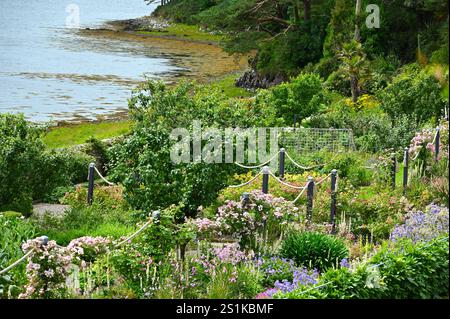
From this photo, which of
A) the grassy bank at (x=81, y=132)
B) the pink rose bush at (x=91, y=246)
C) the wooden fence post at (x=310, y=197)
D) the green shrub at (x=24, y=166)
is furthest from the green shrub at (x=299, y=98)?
the pink rose bush at (x=91, y=246)

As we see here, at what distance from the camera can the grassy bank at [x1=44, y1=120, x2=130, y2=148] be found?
27375 mm

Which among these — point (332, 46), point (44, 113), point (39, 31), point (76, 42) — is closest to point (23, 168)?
point (44, 113)

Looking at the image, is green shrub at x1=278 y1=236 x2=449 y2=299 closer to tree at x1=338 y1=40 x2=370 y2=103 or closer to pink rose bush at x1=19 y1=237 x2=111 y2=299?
pink rose bush at x1=19 y1=237 x2=111 y2=299

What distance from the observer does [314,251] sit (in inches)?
416

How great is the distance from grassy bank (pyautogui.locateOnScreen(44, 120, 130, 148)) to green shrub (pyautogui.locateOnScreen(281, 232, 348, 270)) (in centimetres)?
1671

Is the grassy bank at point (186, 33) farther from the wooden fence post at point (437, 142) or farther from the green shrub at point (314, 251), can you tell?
the green shrub at point (314, 251)

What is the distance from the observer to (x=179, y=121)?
16.4 metres

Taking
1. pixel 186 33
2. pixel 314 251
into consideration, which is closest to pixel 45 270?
pixel 314 251

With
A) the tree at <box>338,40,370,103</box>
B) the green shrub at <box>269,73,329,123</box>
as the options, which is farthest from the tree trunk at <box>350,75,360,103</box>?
the green shrub at <box>269,73,329,123</box>

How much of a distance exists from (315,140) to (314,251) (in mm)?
9883

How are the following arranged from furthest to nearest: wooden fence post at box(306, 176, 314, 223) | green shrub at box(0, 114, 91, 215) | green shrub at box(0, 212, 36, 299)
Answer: green shrub at box(0, 114, 91, 215)
wooden fence post at box(306, 176, 314, 223)
green shrub at box(0, 212, 36, 299)

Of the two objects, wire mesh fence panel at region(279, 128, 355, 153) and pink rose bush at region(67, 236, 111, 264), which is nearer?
pink rose bush at region(67, 236, 111, 264)

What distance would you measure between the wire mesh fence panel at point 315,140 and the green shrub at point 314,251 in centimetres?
828
